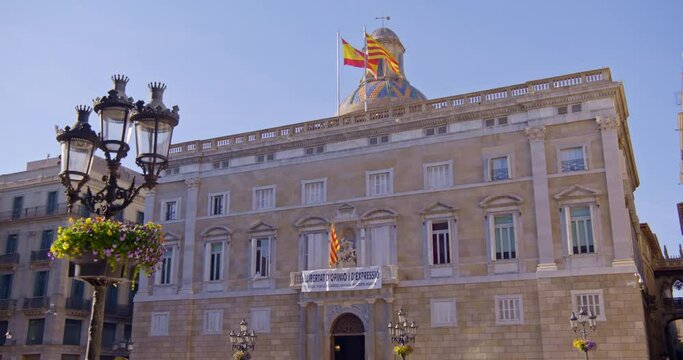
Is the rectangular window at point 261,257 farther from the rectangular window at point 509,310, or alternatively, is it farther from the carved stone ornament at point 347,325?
the rectangular window at point 509,310

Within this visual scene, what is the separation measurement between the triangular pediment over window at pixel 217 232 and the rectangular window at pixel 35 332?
14042mm

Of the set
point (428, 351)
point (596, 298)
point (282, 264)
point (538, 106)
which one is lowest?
point (428, 351)

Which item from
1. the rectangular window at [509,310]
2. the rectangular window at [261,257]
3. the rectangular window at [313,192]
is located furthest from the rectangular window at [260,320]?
the rectangular window at [509,310]

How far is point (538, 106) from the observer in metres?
30.7

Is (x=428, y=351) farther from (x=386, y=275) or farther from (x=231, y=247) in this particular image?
(x=231, y=247)

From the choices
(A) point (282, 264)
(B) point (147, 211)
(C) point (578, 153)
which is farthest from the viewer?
(B) point (147, 211)

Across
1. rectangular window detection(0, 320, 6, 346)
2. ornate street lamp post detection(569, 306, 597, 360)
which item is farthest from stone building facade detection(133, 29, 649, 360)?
rectangular window detection(0, 320, 6, 346)

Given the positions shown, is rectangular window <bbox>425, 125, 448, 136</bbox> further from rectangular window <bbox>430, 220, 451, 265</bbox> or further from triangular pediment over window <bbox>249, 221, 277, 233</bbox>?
triangular pediment over window <bbox>249, 221, 277, 233</bbox>

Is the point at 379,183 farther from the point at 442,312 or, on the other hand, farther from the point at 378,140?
the point at 442,312

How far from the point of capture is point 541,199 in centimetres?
2969

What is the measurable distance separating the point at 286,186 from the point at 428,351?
11.2 m

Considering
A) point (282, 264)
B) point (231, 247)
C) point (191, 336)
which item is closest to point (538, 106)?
point (282, 264)

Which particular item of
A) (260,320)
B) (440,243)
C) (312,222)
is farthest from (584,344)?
(260,320)

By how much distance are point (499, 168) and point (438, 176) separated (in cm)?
288
